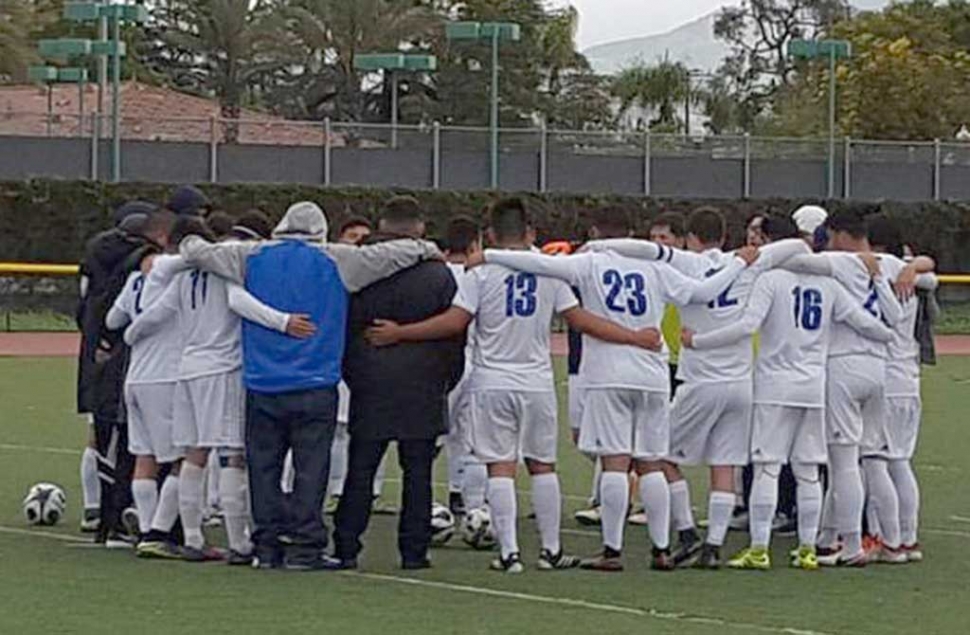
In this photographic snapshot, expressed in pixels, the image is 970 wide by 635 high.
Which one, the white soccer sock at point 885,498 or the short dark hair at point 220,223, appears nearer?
the white soccer sock at point 885,498

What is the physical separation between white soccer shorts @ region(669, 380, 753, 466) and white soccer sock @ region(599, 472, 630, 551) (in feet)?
1.84

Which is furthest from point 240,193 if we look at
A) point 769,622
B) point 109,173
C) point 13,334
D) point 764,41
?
point 764,41

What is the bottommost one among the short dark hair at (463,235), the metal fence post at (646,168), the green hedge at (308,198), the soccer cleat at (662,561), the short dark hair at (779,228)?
the soccer cleat at (662,561)

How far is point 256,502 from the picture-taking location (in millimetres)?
13125

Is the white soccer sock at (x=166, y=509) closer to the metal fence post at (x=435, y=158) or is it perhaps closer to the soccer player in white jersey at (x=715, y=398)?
the soccer player in white jersey at (x=715, y=398)

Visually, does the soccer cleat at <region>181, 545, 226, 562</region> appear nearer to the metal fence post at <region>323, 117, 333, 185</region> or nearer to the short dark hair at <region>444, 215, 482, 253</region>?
the short dark hair at <region>444, 215, 482, 253</region>

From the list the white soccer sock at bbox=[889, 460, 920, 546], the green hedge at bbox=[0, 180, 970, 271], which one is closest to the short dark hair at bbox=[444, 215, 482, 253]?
the white soccer sock at bbox=[889, 460, 920, 546]

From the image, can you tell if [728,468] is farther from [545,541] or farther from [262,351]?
[262,351]

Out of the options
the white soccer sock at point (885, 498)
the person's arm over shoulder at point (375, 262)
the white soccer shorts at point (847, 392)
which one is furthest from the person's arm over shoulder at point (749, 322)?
the person's arm over shoulder at point (375, 262)

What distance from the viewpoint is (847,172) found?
5619cm

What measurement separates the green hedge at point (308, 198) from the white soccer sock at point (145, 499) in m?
31.0

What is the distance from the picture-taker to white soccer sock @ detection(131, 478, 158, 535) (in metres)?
13.9

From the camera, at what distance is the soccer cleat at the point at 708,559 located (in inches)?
529

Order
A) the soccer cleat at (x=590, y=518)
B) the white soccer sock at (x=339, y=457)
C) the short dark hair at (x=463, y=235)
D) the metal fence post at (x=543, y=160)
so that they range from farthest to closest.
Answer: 1. the metal fence post at (x=543, y=160)
2. the soccer cleat at (x=590, y=518)
3. the white soccer sock at (x=339, y=457)
4. the short dark hair at (x=463, y=235)
